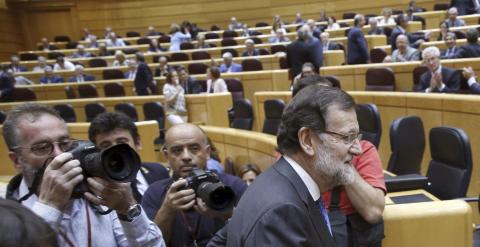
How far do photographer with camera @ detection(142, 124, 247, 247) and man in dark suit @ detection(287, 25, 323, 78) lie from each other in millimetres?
4316

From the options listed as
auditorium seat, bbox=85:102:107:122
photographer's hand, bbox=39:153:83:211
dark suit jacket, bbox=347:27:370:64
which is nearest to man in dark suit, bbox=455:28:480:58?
dark suit jacket, bbox=347:27:370:64

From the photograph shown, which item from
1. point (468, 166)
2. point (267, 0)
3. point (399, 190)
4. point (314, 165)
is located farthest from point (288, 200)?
point (267, 0)

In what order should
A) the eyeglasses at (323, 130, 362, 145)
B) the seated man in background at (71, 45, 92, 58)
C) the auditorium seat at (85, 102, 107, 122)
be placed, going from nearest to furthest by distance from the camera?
the eyeglasses at (323, 130, 362, 145), the auditorium seat at (85, 102, 107, 122), the seated man in background at (71, 45, 92, 58)

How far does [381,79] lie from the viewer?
5695 mm

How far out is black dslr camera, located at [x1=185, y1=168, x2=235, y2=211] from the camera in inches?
59.5

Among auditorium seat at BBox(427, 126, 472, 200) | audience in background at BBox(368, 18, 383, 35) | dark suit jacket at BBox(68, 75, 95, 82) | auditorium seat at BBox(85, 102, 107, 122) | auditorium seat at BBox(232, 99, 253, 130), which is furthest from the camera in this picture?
dark suit jacket at BBox(68, 75, 95, 82)

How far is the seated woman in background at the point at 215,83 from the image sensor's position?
677 centimetres

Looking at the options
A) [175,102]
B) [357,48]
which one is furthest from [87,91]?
[357,48]

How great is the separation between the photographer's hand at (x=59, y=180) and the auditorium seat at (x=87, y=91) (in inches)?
304

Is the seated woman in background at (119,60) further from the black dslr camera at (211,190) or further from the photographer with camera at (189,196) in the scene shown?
the black dslr camera at (211,190)

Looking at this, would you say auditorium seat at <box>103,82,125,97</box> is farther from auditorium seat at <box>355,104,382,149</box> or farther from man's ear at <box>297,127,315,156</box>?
man's ear at <box>297,127,315,156</box>

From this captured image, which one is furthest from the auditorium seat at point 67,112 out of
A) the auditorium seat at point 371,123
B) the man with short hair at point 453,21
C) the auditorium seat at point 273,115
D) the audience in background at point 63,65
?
the man with short hair at point 453,21

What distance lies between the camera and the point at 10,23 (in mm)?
15562

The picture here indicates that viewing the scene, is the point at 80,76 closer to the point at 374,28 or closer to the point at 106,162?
the point at 374,28
